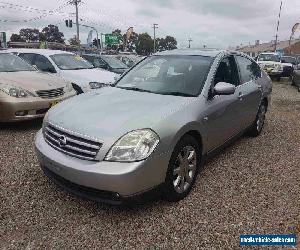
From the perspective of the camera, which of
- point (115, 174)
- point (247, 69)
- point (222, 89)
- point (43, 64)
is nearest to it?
point (115, 174)

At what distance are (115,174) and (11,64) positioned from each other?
17.8 feet

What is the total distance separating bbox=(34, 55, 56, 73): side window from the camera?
871 cm

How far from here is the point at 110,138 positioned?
2.93 meters

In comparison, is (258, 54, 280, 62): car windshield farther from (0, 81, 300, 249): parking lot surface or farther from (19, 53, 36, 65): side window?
(0, 81, 300, 249): parking lot surface

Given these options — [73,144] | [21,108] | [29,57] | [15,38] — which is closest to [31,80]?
[21,108]

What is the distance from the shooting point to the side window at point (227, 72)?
4314mm

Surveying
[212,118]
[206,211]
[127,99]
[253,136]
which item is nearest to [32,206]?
[127,99]

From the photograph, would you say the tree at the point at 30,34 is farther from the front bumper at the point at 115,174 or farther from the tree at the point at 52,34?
the front bumper at the point at 115,174

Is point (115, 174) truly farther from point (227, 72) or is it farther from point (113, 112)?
point (227, 72)

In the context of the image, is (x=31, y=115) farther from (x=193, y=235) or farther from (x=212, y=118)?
(x=193, y=235)

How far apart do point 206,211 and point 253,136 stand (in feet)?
10.5

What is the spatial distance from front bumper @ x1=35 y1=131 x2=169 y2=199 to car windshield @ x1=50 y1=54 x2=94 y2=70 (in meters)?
6.25

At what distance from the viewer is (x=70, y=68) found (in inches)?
352

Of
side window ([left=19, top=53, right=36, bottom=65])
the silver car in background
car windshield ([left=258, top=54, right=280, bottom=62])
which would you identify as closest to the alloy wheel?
the silver car in background
